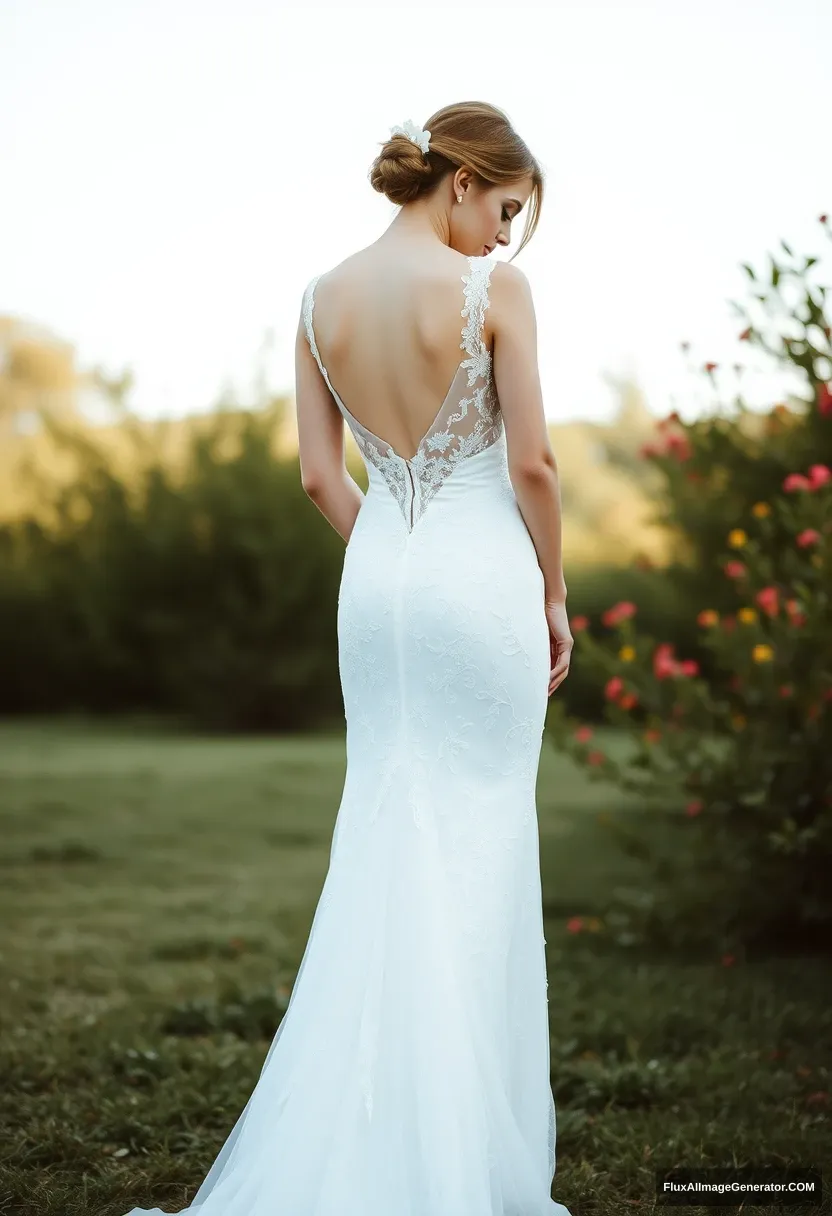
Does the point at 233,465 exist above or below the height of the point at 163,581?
above

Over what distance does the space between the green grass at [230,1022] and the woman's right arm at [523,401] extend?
1581 mm

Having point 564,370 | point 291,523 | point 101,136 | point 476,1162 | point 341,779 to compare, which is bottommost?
point 341,779

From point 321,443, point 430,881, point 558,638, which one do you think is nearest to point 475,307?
point 321,443

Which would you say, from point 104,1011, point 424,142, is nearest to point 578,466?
point 104,1011

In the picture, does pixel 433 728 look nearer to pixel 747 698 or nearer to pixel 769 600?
pixel 769 600

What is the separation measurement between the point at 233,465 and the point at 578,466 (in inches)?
157

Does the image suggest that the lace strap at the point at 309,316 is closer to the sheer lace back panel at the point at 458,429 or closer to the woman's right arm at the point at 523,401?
the sheer lace back panel at the point at 458,429

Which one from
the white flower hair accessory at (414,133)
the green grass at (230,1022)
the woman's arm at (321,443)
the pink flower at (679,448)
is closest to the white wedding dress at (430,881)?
the woman's arm at (321,443)

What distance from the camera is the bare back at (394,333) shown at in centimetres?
254

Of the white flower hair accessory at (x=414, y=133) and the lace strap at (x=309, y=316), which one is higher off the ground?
the white flower hair accessory at (x=414, y=133)

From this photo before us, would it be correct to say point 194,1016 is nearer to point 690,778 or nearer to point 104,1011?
point 104,1011

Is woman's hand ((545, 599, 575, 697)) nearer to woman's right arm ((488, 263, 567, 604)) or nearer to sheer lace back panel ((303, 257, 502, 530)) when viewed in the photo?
woman's right arm ((488, 263, 567, 604))

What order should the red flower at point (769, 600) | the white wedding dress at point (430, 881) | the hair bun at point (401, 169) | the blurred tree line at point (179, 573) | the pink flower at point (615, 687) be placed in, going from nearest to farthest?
the white wedding dress at point (430, 881) → the hair bun at point (401, 169) → the red flower at point (769, 600) → the pink flower at point (615, 687) → the blurred tree line at point (179, 573)

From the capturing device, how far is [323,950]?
8.63ft
